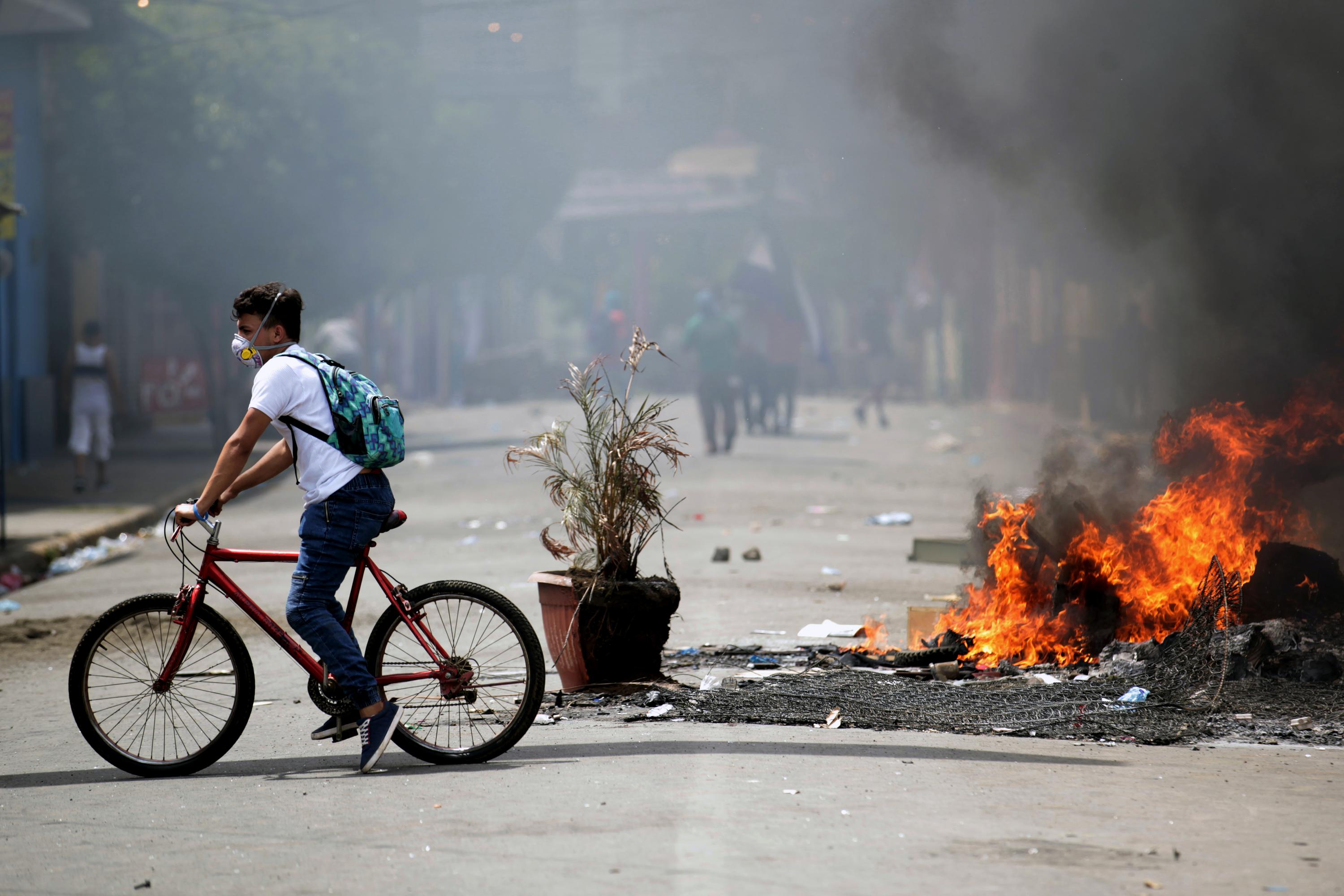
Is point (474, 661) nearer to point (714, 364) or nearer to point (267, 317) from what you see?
point (267, 317)

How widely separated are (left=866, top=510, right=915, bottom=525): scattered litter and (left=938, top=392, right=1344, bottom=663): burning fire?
18.0ft

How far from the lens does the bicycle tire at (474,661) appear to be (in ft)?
16.5

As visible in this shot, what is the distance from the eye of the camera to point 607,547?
613cm

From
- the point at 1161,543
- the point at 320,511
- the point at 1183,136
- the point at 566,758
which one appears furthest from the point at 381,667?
the point at 1183,136

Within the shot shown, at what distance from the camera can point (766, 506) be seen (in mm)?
14984

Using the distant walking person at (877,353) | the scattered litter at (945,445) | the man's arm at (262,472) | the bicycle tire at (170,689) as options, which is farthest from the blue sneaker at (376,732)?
the distant walking person at (877,353)

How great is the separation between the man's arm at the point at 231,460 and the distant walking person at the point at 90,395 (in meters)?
12.1

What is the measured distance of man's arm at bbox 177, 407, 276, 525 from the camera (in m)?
4.80

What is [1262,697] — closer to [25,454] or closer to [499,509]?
[499,509]

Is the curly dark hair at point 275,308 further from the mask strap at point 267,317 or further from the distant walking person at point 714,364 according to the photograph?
the distant walking person at point 714,364

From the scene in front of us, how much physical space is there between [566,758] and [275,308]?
6.01 ft

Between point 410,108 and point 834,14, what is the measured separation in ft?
30.8

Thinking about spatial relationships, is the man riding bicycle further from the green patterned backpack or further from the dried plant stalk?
the dried plant stalk

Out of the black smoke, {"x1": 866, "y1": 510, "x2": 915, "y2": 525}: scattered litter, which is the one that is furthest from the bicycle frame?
{"x1": 866, "y1": 510, "x2": 915, "y2": 525}: scattered litter
